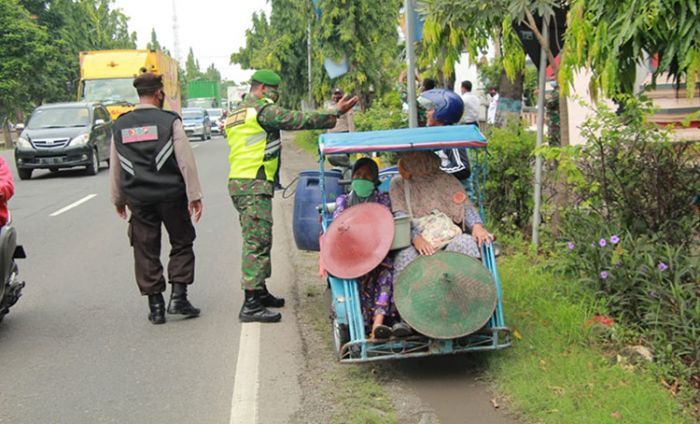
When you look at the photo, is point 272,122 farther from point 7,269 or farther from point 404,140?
point 7,269

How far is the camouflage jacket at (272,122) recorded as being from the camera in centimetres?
647

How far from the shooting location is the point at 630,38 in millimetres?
4430

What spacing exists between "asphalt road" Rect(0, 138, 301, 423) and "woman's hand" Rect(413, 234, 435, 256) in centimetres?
117

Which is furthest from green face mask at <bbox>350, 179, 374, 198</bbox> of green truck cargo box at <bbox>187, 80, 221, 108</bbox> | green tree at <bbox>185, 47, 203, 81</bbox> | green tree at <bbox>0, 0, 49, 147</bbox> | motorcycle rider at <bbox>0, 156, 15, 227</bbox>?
green tree at <bbox>185, 47, 203, 81</bbox>

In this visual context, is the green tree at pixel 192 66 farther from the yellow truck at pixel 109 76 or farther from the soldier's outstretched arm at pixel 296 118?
the soldier's outstretched arm at pixel 296 118

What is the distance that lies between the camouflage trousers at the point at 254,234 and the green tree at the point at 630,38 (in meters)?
2.69

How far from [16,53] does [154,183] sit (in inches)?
1537

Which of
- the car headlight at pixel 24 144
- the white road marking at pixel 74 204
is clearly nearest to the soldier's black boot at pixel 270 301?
the white road marking at pixel 74 204

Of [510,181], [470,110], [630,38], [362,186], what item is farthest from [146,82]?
[470,110]

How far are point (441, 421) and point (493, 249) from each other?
4.50ft

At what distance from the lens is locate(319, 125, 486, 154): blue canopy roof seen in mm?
5859

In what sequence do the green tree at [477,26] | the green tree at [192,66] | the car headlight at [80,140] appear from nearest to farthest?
the green tree at [477,26] < the car headlight at [80,140] < the green tree at [192,66]

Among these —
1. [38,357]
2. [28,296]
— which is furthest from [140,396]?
[28,296]

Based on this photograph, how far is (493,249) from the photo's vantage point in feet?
18.7
